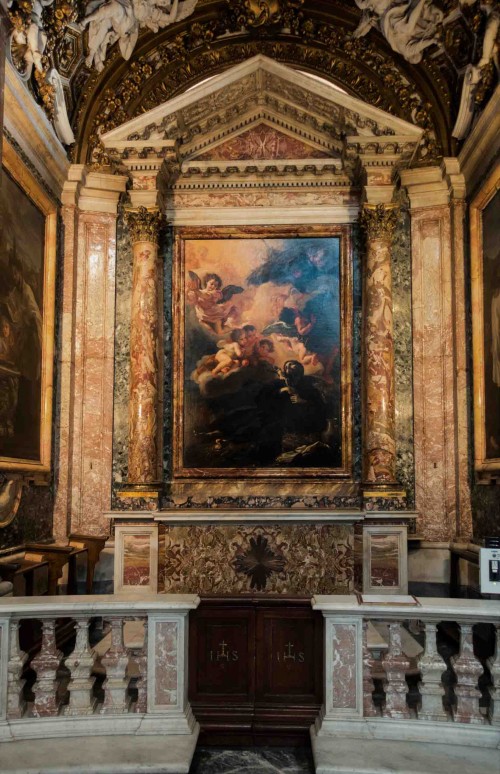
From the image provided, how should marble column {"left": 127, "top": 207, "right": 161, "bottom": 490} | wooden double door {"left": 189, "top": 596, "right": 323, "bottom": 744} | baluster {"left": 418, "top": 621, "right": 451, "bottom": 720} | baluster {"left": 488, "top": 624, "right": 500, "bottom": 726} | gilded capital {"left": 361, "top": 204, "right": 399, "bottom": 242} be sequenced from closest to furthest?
baluster {"left": 488, "top": 624, "right": 500, "bottom": 726}
baluster {"left": 418, "top": 621, "right": 451, "bottom": 720}
wooden double door {"left": 189, "top": 596, "right": 323, "bottom": 744}
marble column {"left": 127, "top": 207, "right": 161, "bottom": 490}
gilded capital {"left": 361, "top": 204, "right": 399, "bottom": 242}

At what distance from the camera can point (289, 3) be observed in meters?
11.9

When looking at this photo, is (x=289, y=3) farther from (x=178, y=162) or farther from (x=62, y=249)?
(x=62, y=249)

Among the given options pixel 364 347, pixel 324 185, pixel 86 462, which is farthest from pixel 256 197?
pixel 86 462

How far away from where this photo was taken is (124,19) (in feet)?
37.3

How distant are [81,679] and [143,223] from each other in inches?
277

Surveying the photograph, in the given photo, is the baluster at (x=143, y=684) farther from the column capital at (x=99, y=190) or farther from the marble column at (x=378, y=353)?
the column capital at (x=99, y=190)

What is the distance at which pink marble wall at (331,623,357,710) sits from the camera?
5.52 m

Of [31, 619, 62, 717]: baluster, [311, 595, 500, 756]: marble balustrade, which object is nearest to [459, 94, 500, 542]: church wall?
[311, 595, 500, 756]: marble balustrade

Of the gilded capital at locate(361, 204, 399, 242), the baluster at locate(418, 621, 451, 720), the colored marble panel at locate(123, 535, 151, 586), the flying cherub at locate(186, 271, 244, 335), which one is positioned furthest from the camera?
the flying cherub at locate(186, 271, 244, 335)

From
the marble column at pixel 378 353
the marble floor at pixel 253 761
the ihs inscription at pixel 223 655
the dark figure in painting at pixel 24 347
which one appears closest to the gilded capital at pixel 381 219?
the marble column at pixel 378 353

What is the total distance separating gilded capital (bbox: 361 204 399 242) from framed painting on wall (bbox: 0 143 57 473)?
434 centimetres

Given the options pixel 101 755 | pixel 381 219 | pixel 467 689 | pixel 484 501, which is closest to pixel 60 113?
pixel 381 219

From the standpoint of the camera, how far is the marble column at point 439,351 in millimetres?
11164

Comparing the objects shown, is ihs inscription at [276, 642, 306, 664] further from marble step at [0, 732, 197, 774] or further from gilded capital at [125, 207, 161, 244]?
gilded capital at [125, 207, 161, 244]
